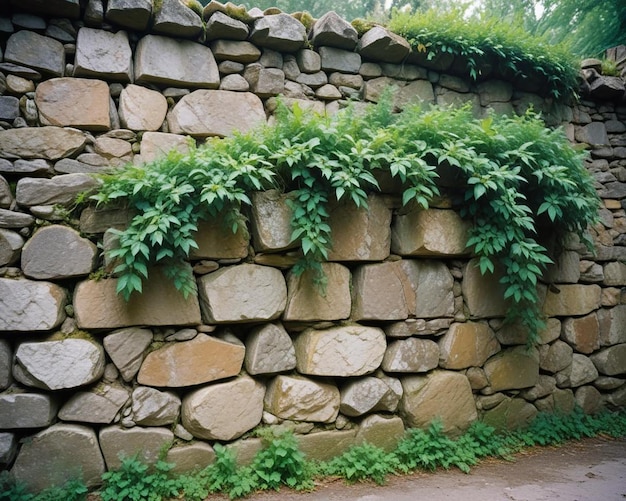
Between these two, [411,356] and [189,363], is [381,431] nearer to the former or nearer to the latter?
[411,356]

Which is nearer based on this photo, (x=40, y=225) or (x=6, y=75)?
(x=40, y=225)

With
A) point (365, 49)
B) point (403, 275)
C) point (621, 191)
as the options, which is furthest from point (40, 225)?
point (621, 191)

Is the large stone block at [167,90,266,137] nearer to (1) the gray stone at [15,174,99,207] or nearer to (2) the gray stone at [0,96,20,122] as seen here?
(1) the gray stone at [15,174,99,207]

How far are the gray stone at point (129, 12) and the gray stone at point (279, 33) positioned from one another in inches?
32.4

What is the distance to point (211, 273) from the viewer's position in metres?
2.85

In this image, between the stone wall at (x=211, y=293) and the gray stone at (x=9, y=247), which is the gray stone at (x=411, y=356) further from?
the gray stone at (x=9, y=247)

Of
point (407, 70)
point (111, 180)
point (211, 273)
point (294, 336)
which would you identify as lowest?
point (294, 336)

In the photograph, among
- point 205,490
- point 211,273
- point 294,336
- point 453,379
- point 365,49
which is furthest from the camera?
point 365,49

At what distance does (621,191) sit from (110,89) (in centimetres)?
521

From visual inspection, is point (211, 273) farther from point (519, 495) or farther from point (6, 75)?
point (519, 495)

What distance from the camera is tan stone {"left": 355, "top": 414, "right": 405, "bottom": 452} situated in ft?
10.1

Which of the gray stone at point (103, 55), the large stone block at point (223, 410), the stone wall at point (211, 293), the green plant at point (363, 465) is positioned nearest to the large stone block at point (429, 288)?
the stone wall at point (211, 293)

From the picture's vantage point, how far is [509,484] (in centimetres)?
285

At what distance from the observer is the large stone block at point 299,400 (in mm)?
2908
